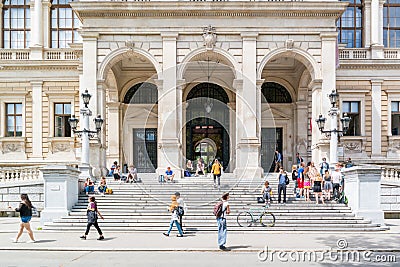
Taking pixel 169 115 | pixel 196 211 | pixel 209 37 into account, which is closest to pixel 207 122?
pixel 169 115

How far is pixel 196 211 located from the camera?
23.3 m

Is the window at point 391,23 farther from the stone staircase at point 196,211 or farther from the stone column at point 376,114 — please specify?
the stone staircase at point 196,211

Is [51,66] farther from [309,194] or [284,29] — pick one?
[309,194]

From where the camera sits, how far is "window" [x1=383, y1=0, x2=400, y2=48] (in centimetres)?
3969

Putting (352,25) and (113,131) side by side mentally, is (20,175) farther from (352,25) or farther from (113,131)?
(352,25)

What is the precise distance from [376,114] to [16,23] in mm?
27628

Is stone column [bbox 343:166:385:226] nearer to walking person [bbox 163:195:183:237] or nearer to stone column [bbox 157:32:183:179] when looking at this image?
walking person [bbox 163:195:183:237]

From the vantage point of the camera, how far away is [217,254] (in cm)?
1605

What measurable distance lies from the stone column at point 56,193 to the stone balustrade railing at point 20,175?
4871 millimetres

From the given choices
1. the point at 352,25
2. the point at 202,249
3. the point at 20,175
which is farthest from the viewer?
the point at 352,25

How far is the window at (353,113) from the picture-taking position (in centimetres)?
3847

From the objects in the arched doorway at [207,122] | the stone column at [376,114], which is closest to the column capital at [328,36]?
the stone column at [376,114]

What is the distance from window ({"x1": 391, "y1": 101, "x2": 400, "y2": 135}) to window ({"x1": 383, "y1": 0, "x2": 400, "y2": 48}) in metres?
4.56

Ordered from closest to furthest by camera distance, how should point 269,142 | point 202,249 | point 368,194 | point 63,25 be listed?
point 202,249, point 368,194, point 269,142, point 63,25
